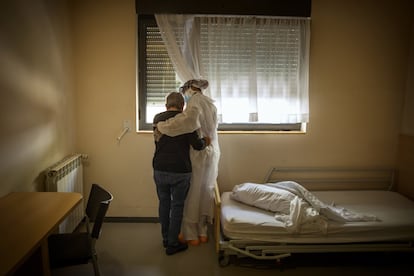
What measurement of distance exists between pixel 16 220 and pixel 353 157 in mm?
3069

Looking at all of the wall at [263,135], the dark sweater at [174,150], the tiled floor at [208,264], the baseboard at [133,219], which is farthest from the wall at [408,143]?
the baseboard at [133,219]

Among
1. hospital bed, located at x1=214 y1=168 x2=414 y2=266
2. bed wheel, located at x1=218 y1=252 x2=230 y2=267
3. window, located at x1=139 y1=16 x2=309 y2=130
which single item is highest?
window, located at x1=139 y1=16 x2=309 y2=130

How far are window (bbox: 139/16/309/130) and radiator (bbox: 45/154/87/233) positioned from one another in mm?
1023

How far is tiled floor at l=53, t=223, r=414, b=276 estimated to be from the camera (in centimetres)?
241

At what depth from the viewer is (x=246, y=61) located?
3072 millimetres

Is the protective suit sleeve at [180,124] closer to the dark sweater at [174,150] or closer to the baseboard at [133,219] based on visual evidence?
the dark sweater at [174,150]

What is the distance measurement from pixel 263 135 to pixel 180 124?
3.68ft

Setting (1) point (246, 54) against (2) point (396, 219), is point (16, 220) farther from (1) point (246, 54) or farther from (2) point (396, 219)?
(2) point (396, 219)

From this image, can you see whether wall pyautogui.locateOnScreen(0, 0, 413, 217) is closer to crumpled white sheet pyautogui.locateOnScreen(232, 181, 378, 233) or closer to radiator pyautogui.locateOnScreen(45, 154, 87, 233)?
radiator pyautogui.locateOnScreen(45, 154, 87, 233)

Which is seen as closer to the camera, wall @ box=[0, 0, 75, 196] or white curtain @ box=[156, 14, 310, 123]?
wall @ box=[0, 0, 75, 196]

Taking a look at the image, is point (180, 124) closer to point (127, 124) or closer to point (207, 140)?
point (207, 140)

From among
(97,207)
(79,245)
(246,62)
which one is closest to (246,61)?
(246,62)

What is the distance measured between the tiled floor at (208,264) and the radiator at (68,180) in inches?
13.1

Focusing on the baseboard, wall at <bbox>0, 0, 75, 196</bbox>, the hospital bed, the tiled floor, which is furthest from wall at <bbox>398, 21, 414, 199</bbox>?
wall at <bbox>0, 0, 75, 196</bbox>
